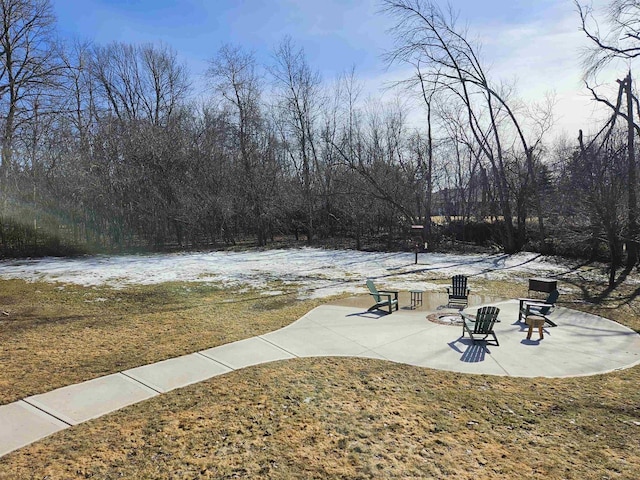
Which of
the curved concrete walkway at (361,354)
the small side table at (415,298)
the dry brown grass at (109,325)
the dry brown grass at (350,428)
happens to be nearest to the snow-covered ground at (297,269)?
the dry brown grass at (109,325)

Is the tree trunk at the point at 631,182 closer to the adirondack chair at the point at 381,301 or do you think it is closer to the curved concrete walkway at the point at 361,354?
the curved concrete walkway at the point at 361,354

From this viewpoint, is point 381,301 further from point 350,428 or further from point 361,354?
point 350,428

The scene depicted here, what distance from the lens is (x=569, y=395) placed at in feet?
15.8

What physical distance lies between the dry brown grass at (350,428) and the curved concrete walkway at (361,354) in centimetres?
29

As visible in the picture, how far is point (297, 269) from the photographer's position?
51.4 ft

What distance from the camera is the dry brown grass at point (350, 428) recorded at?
3.30 metres

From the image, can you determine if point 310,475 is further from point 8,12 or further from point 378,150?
→ point 8,12

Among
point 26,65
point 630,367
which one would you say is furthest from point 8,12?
point 630,367

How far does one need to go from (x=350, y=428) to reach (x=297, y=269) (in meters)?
11.8

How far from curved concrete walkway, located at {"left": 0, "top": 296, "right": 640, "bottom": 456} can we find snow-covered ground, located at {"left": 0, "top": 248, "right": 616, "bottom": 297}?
3.52 m

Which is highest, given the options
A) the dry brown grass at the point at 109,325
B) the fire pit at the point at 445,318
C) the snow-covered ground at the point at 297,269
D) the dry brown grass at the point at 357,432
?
the snow-covered ground at the point at 297,269

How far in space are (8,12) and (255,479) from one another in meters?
28.4

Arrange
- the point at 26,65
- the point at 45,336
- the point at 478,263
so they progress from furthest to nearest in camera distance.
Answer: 1. the point at 26,65
2. the point at 478,263
3. the point at 45,336

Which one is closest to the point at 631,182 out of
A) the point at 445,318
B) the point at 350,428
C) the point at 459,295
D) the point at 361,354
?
the point at 459,295
